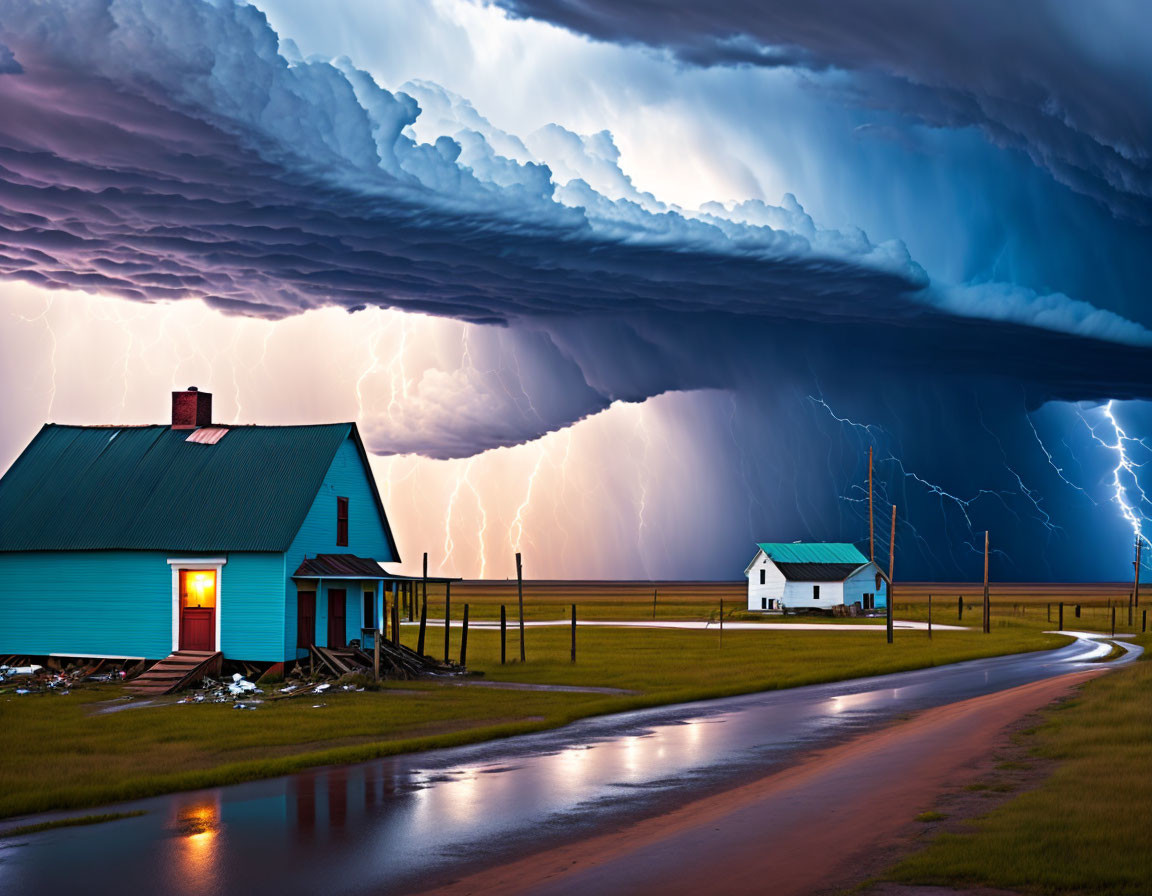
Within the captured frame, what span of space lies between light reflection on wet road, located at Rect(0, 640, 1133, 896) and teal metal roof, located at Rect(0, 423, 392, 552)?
19.5m

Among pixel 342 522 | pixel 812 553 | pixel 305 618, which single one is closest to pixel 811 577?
pixel 812 553

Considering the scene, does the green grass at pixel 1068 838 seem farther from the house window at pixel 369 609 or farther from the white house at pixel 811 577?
the white house at pixel 811 577

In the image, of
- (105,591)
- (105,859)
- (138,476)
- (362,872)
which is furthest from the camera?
(138,476)

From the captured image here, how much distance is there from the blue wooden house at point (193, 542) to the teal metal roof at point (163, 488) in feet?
0.21

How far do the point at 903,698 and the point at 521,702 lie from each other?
11.4 meters

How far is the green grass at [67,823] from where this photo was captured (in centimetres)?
1641

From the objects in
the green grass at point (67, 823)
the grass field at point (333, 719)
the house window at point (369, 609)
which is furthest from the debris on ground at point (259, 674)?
the green grass at point (67, 823)

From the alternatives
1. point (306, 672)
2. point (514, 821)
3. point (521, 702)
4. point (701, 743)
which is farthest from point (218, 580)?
point (514, 821)

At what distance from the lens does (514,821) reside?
16203 millimetres

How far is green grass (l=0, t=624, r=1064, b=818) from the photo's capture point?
21078 millimetres

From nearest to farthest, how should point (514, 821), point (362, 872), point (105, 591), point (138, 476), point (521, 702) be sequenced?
point (362, 872) < point (514, 821) < point (521, 702) < point (105, 591) < point (138, 476)

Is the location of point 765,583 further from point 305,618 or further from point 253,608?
point 253,608

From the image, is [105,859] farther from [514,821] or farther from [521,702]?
[521,702]

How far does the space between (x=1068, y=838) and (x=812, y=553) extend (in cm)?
11920
